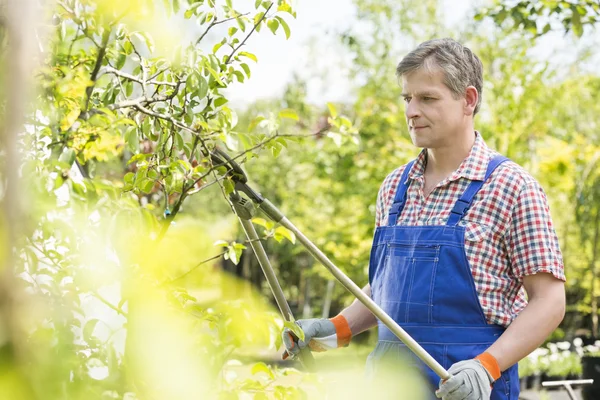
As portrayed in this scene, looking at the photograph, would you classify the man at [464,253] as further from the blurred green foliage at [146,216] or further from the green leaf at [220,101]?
the green leaf at [220,101]

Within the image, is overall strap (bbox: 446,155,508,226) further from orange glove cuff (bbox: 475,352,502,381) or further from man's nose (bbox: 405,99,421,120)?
orange glove cuff (bbox: 475,352,502,381)

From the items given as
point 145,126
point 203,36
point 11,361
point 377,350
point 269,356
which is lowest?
point 269,356

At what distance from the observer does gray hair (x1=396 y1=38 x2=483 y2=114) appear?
184cm

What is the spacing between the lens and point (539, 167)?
814cm

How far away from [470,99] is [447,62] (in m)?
0.12

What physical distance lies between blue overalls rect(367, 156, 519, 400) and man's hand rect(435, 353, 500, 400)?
0.29ft

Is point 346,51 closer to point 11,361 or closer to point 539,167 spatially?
point 539,167

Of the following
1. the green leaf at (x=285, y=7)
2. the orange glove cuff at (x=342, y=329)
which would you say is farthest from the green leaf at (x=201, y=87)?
the orange glove cuff at (x=342, y=329)

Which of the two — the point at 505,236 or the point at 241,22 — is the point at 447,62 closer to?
the point at 505,236

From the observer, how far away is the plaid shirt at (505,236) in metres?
1.69

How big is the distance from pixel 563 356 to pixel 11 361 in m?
7.07

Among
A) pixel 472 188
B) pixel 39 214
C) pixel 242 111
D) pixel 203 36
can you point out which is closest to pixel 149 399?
pixel 39 214

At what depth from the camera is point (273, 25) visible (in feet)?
4.90

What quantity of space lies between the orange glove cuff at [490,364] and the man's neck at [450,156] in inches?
19.5
